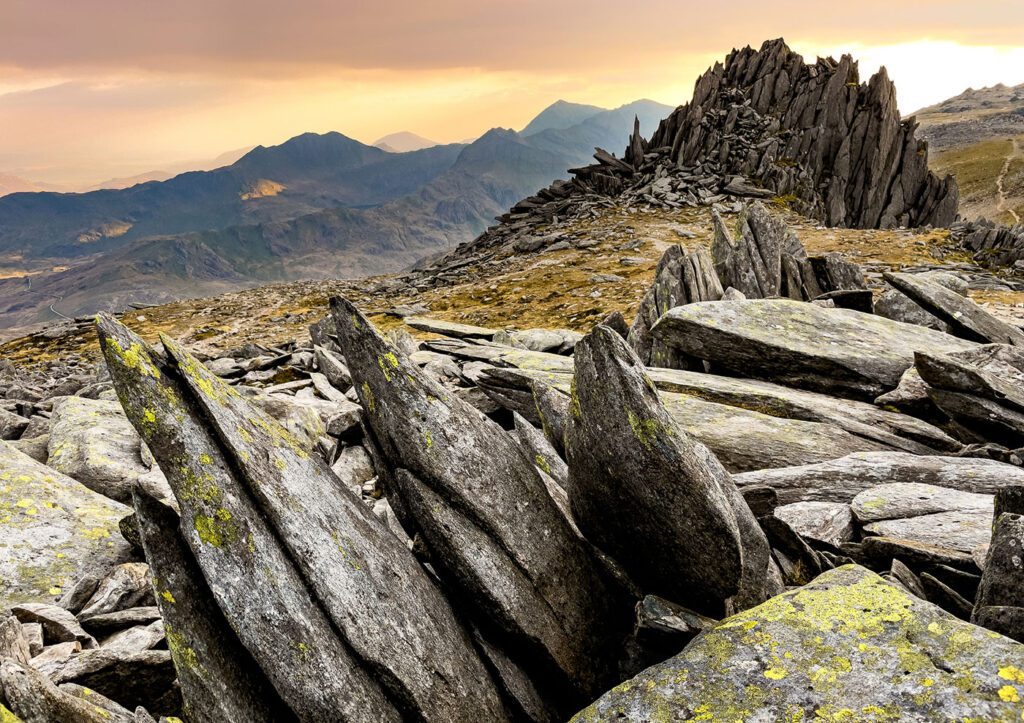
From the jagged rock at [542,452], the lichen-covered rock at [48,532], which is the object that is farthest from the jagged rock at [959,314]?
the lichen-covered rock at [48,532]


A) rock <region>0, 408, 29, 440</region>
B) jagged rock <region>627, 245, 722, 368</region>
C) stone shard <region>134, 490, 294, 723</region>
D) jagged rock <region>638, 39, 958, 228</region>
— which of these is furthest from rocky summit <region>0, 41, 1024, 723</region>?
jagged rock <region>638, 39, 958, 228</region>

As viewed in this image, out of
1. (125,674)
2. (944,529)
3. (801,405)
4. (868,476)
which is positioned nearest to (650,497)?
(944,529)

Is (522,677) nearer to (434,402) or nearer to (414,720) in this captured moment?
(414,720)

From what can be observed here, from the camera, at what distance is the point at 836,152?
8738 centimetres

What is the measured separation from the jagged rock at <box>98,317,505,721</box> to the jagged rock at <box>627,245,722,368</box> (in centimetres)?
1850

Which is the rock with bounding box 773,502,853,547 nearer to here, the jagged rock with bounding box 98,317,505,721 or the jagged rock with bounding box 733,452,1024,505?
the jagged rock with bounding box 733,452,1024,505

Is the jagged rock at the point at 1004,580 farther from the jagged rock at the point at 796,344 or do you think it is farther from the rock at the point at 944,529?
the jagged rock at the point at 796,344

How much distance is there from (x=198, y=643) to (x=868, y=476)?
13.7m

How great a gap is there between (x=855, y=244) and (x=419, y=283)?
47.5m

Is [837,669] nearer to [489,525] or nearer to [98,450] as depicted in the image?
[489,525]

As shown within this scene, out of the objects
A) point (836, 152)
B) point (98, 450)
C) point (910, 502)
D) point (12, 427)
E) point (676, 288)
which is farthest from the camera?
point (836, 152)

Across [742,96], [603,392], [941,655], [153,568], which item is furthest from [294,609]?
[742,96]

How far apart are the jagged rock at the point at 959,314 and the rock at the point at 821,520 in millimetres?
17595

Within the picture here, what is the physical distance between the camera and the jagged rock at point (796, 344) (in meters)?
20.1
